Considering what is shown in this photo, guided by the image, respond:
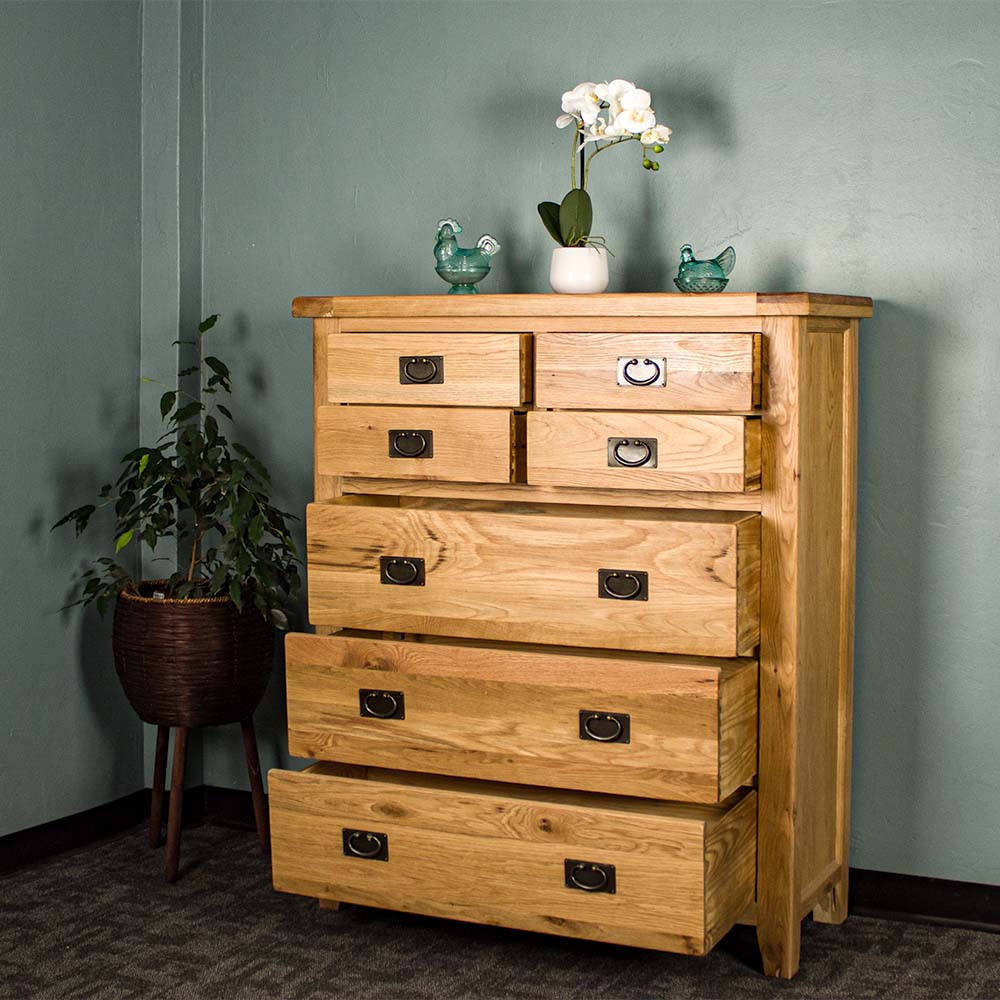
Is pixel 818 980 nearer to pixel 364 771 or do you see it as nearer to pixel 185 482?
pixel 364 771

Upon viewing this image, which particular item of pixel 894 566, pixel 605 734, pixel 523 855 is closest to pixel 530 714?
pixel 605 734

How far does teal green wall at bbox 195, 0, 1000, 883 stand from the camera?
2.72 m

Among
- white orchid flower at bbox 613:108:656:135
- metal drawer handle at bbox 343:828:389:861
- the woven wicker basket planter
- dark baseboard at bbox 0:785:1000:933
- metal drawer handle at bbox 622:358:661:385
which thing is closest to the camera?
metal drawer handle at bbox 622:358:661:385

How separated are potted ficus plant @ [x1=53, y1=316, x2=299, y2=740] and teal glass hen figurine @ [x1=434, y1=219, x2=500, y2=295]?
0.60m

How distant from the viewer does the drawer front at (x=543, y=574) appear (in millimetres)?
2389

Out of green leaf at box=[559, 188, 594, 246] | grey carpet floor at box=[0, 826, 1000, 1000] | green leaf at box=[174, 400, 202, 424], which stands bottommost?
grey carpet floor at box=[0, 826, 1000, 1000]

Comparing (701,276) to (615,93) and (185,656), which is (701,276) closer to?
(615,93)

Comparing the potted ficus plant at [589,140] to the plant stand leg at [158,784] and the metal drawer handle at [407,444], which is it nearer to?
the metal drawer handle at [407,444]

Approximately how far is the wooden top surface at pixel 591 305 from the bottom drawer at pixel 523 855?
86 centimetres

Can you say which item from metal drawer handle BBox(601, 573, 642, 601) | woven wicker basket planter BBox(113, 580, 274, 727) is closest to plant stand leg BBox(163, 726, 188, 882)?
woven wicker basket planter BBox(113, 580, 274, 727)

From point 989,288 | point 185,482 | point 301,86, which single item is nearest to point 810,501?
point 989,288

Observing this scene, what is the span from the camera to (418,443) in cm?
260

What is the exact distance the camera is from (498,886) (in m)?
2.48

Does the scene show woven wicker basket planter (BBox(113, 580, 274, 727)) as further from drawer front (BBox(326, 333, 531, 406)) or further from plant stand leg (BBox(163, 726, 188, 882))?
drawer front (BBox(326, 333, 531, 406))
